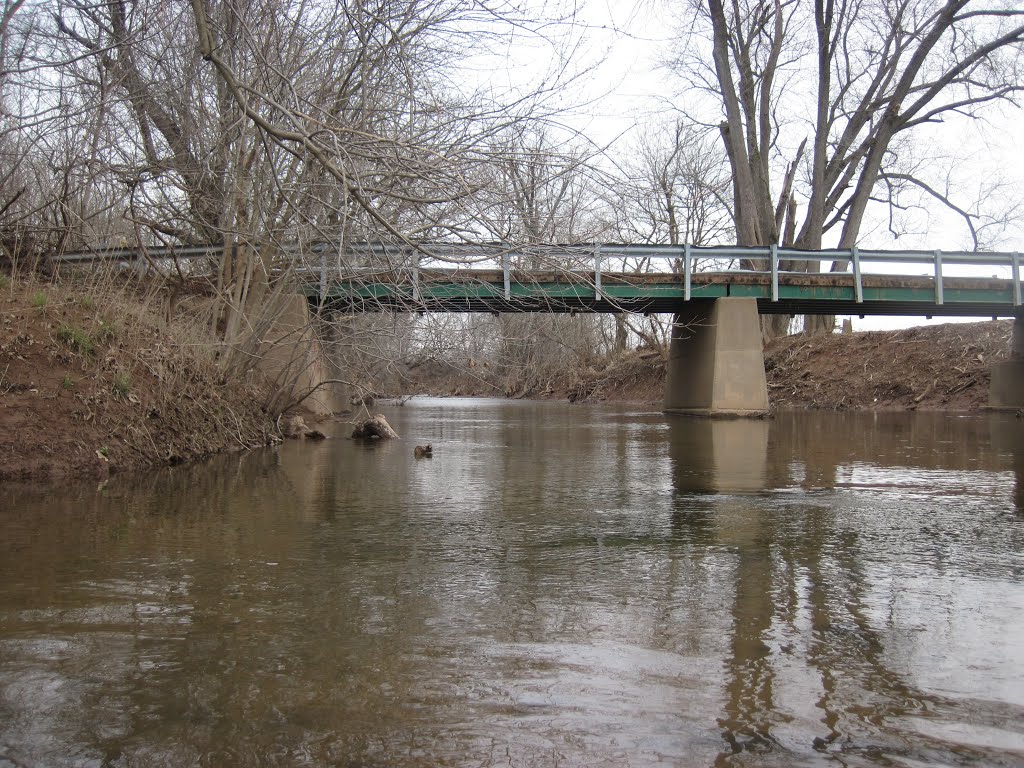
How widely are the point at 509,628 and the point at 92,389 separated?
6.46 m

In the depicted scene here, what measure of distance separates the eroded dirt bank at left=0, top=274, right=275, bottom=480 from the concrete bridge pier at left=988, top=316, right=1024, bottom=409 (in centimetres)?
2051

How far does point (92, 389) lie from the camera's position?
27.4 feet

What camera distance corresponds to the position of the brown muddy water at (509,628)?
7.69 ft

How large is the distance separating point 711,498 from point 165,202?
916 cm

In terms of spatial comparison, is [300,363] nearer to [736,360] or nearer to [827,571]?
[827,571]

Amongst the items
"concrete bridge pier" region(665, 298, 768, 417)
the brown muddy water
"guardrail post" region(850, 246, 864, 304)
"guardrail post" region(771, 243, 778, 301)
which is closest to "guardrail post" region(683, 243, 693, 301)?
"concrete bridge pier" region(665, 298, 768, 417)

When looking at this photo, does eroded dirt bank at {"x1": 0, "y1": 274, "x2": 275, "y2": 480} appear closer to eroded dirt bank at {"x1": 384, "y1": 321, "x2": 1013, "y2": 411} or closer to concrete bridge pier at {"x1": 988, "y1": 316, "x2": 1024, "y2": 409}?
eroded dirt bank at {"x1": 384, "y1": 321, "x2": 1013, "y2": 411}

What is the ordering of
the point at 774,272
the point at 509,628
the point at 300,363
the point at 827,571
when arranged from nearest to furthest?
the point at 509,628 < the point at 827,571 < the point at 300,363 < the point at 774,272

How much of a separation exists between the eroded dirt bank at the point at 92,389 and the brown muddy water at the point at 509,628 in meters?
0.96

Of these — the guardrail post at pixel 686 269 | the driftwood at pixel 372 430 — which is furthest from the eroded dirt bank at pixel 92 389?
the guardrail post at pixel 686 269

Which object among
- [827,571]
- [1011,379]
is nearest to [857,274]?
[1011,379]

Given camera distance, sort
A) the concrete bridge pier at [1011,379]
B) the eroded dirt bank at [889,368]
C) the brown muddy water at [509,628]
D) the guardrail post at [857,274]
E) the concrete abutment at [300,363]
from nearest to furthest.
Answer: the brown muddy water at [509,628] → the concrete abutment at [300,363] → the guardrail post at [857,274] → the concrete bridge pier at [1011,379] → the eroded dirt bank at [889,368]

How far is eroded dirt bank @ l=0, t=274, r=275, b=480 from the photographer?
777 cm

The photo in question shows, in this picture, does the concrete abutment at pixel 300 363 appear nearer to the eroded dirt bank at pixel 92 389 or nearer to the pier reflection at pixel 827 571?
the eroded dirt bank at pixel 92 389
